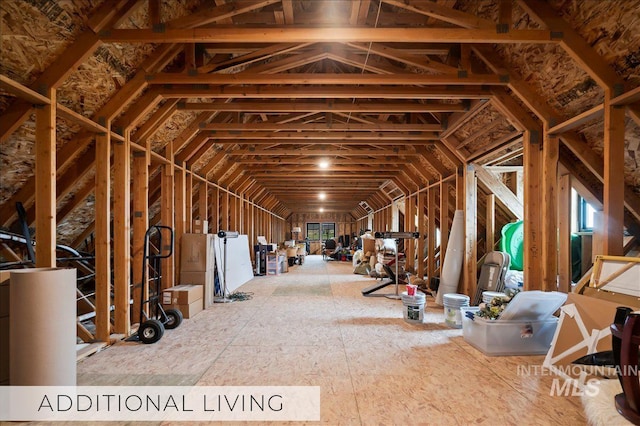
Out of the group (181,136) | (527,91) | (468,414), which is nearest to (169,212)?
(181,136)

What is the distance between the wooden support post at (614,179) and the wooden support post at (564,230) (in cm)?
122

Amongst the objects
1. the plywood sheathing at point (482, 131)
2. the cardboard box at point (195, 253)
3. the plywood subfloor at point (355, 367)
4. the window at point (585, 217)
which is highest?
the plywood sheathing at point (482, 131)

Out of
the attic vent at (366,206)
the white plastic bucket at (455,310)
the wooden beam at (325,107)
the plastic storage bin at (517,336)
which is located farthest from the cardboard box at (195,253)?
the attic vent at (366,206)

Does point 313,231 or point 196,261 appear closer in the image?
point 196,261

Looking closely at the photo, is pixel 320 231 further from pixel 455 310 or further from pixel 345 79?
pixel 345 79

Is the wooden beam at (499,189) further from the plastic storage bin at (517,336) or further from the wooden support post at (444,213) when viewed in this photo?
the plastic storage bin at (517,336)

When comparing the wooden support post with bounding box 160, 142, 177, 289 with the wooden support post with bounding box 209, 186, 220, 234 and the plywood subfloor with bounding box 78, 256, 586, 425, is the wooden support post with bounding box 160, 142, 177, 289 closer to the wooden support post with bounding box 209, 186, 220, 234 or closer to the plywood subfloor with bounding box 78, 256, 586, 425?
the plywood subfloor with bounding box 78, 256, 586, 425

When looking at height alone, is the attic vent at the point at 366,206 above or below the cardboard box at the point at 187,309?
above

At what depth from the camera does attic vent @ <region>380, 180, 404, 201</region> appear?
34.2 ft

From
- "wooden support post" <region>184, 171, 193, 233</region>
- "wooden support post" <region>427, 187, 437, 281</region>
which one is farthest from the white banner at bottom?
"wooden support post" <region>427, 187, 437, 281</region>

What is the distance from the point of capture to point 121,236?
3.69m

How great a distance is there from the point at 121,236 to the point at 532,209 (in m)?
4.62

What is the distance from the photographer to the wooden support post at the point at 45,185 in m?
2.62

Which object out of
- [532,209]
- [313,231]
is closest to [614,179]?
[532,209]
